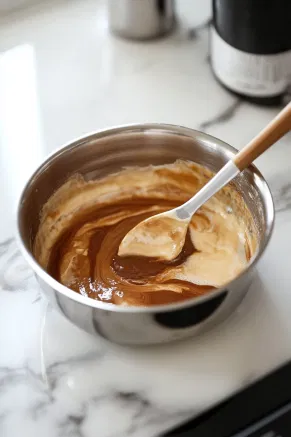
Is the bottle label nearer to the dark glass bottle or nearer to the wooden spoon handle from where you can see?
the dark glass bottle

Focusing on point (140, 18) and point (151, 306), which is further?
point (140, 18)

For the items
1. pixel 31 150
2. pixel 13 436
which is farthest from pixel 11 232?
pixel 13 436

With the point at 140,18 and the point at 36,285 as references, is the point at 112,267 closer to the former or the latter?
the point at 36,285

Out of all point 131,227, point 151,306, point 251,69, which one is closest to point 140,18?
point 251,69

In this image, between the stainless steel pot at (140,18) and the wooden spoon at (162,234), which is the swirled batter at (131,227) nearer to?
the wooden spoon at (162,234)

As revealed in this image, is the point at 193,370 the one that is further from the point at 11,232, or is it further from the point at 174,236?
the point at 11,232
